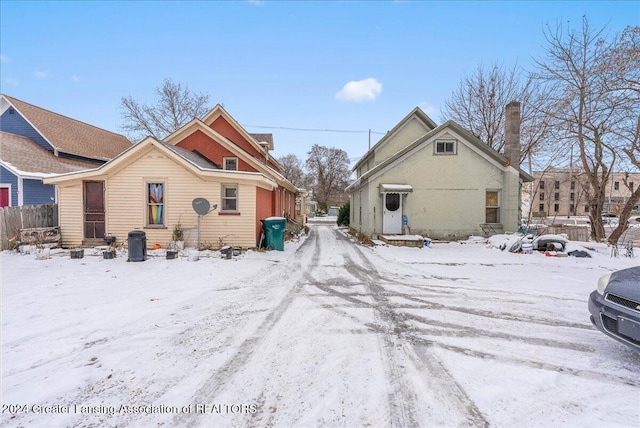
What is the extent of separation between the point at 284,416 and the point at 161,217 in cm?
1081

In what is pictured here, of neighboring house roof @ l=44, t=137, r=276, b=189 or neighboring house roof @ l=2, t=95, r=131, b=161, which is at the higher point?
neighboring house roof @ l=2, t=95, r=131, b=161

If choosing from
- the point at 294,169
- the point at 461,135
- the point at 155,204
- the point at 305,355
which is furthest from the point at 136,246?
the point at 294,169

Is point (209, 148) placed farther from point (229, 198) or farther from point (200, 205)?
point (200, 205)

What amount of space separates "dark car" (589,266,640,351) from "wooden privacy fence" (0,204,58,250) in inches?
613

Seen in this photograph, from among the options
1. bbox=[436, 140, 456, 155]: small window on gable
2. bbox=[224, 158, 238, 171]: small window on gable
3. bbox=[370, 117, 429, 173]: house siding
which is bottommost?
bbox=[224, 158, 238, 171]: small window on gable

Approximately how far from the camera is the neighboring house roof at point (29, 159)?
15125 mm

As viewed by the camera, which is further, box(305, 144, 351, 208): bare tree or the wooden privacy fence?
box(305, 144, 351, 208): bare tree

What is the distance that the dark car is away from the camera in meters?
3.05

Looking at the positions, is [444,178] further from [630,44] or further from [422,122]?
[630,44]

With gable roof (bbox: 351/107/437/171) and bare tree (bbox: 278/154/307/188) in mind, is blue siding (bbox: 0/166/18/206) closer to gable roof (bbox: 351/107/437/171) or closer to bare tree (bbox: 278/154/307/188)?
gable roof (bbox: 351/107/437/171)

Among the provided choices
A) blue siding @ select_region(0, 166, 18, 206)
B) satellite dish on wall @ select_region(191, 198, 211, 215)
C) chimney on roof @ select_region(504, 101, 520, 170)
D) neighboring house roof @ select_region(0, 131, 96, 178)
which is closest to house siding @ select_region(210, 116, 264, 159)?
satellite dish on wall @ select_region(191, 198, 211, 215)

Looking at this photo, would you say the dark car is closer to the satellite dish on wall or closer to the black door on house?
the satellite dish on wall

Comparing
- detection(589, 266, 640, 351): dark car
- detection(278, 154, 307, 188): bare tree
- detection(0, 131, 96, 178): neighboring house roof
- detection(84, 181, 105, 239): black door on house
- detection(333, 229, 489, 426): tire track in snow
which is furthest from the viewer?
detection(278, 154, 307, 188): bare tree

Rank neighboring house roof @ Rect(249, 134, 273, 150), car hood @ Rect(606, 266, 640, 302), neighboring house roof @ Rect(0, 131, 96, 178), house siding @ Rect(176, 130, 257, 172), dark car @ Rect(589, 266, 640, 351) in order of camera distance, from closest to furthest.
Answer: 1. dark car @ Rect(589, 266, 640, 351)
2. car hood @ Rect(606, 266, 640, 302)
3. neighboring house roof @ Rect(0, 131, 96, 178)
4. house siding @ Rect(176, 130, 257, 172)
5. neighboring house roof @ Rect(249, 134, 273, 150)
